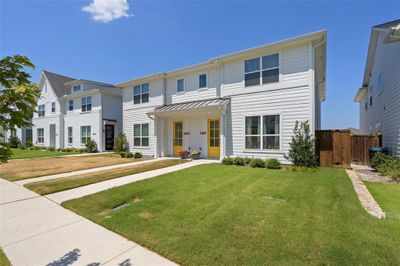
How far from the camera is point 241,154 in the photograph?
1113 cm

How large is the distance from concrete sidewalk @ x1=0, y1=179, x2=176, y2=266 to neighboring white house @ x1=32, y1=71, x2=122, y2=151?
16314 millimetres

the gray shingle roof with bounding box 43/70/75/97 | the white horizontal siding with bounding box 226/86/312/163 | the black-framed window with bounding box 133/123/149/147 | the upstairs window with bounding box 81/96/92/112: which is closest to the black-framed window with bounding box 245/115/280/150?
the white horizontal siding with bounding box 226/86/312/163

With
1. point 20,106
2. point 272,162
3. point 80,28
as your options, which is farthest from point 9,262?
point 80,28

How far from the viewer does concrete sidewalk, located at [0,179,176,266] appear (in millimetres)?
2773

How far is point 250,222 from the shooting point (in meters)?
3.79

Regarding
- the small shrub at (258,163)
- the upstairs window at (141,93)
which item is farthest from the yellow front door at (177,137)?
the small shrub at (258,163)

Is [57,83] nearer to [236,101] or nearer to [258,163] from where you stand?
[236,101]

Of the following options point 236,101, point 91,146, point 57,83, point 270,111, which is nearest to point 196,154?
point 236,101

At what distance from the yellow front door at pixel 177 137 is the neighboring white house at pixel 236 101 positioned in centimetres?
7

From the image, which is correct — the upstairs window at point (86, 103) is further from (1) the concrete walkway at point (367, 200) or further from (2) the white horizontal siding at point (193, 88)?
(1) the concrete walkway at point (367, 200)

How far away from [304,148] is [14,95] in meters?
9.85

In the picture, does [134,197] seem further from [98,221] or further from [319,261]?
[319,261]

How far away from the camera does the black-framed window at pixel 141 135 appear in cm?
1570

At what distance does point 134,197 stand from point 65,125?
2227cm
